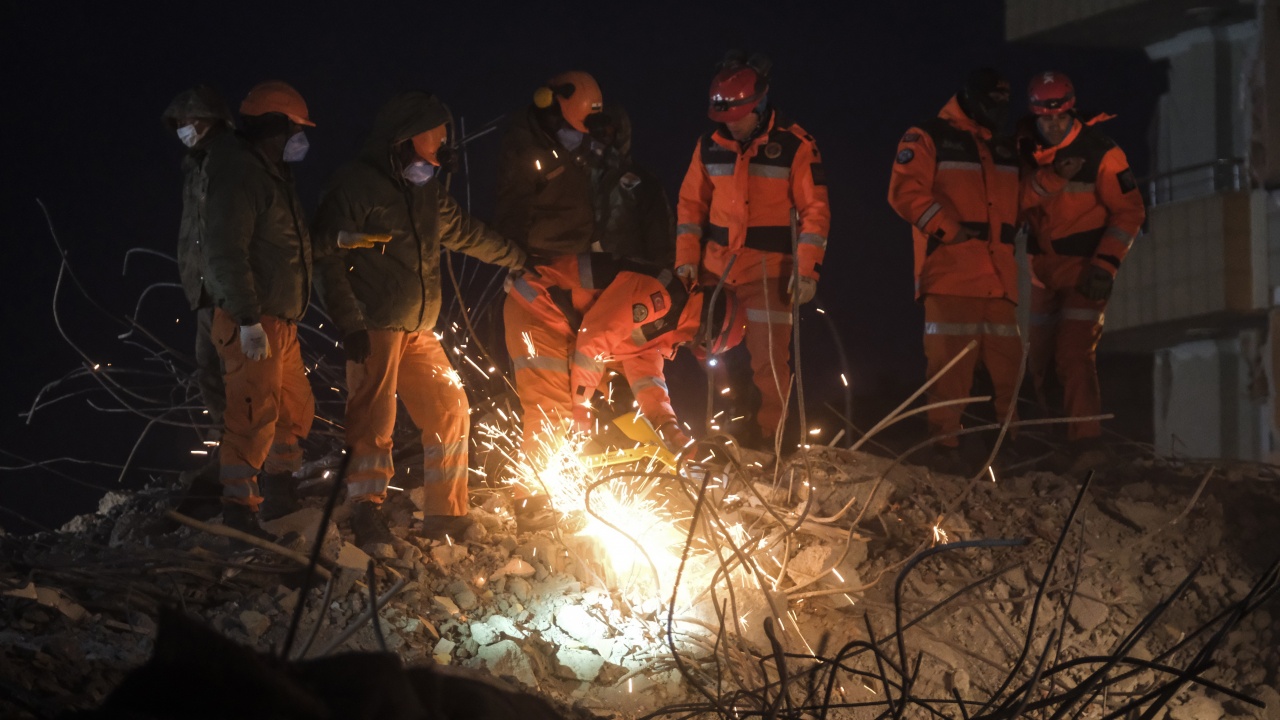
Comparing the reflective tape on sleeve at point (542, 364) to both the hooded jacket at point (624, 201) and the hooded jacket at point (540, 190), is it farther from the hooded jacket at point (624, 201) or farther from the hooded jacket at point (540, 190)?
the hooded jacket at point (624, 201)

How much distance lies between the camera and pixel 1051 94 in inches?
297

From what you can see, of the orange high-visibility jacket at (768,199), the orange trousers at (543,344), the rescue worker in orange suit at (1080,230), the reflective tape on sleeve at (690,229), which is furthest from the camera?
the rescue worker in orange suit at (1080,230)

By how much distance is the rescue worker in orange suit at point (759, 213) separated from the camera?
23.6ft

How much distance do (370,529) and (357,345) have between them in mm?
852

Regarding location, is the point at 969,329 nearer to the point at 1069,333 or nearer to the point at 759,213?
the point at 1069,333

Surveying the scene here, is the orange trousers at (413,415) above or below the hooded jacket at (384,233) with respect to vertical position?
below

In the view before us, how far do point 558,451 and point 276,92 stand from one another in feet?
7.23

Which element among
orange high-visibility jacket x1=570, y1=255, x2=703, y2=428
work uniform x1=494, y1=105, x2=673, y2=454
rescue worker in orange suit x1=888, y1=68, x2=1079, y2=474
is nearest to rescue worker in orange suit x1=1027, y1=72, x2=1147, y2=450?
rescue worker in orange suit x1=888, y1=68, x2=1079, y2=474

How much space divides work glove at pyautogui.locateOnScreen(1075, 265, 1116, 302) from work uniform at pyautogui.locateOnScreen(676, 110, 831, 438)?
1.67 meters

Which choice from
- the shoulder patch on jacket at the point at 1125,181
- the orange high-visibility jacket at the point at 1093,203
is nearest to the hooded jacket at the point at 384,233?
the orange high-visibility jacket at the point at 1093,203

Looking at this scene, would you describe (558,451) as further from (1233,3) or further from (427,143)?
(1233,3)

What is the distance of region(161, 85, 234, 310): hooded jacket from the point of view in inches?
231

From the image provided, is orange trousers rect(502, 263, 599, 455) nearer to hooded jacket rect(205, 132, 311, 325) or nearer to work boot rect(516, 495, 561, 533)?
work boot rect(516, 495, 561, 533)

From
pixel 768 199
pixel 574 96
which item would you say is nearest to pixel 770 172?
pixel 768 199
